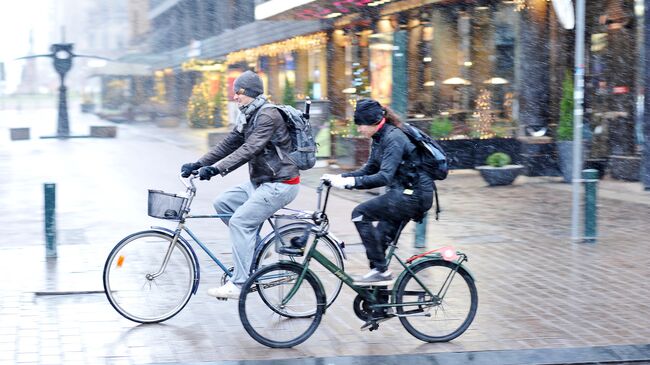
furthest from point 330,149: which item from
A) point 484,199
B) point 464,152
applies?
point 484,199

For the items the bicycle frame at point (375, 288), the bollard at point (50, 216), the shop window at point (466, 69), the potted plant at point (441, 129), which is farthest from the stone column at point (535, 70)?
the bicycle frame at point (375, 288)

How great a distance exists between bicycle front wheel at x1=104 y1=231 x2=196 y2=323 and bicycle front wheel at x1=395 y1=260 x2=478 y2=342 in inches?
62.5

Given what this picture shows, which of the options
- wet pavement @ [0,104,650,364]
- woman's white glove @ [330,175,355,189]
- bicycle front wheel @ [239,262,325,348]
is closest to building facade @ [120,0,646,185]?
wet pavement @ [0,104,650,364]

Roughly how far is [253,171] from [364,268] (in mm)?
2487

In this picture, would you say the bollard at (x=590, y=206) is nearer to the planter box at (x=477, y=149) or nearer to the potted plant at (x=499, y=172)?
the potted plant at (x=499, y=172)

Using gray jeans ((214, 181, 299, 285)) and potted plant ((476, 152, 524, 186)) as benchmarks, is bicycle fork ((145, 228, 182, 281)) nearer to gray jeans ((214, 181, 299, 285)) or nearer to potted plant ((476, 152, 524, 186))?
gray jeans ((214, 181, 299, 285))

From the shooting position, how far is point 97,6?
120 metres

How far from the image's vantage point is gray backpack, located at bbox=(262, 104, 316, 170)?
710 cm

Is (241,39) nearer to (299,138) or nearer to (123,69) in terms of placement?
(123,69)

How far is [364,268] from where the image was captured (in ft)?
30.8

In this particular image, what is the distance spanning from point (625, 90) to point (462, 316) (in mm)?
13098

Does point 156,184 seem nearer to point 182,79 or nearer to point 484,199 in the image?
point 484,199

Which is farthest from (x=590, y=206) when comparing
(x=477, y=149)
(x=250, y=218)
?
(x=477, y=149)

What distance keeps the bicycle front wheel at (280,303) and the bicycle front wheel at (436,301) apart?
1.89 feet
